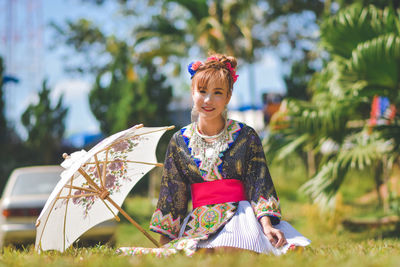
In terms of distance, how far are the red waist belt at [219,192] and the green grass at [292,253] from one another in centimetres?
43

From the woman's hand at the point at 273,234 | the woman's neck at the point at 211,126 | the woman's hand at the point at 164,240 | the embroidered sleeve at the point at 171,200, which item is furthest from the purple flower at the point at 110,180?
the woman's hand at the point at 273,234

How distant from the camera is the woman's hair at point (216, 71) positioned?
2.82 m

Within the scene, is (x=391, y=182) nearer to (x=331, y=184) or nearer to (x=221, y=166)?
(x=331, y=184)

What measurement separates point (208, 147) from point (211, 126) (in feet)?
0.52

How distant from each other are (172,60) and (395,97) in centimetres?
1087

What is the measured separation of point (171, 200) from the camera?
2.87m

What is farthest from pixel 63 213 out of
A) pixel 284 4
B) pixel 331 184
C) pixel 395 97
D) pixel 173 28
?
pixel 284 4

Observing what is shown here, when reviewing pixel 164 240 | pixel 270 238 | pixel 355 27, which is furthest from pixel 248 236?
pixel 355 27

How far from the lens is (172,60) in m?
15.3

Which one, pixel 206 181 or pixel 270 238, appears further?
pixel 206 181

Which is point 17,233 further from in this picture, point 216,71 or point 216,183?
point 216,71

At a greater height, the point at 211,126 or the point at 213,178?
the point at 211,126

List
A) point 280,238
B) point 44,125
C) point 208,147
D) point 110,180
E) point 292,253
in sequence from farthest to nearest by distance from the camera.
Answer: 1. point 44,125
2. point 110,180
3. point 208,147
4. point 280,238
5. point 292,253

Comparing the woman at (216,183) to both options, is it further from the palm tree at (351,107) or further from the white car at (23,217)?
the white car at (23,217)
